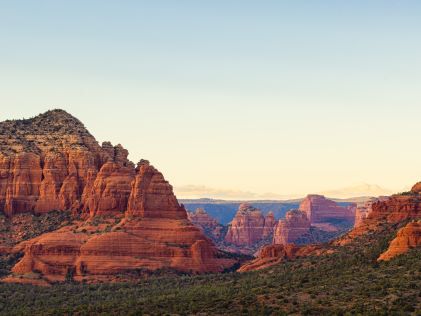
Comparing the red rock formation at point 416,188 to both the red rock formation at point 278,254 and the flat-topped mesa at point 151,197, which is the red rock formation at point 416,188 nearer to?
the red rock formation at point 278,254

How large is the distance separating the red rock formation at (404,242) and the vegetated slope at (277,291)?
2.27 meters

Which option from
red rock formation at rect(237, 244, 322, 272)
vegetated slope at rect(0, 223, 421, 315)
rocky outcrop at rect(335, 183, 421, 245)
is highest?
rocky outcrop at rect(335, 183, 421, 245)

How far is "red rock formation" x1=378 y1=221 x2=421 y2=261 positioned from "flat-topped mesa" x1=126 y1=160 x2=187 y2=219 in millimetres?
59083

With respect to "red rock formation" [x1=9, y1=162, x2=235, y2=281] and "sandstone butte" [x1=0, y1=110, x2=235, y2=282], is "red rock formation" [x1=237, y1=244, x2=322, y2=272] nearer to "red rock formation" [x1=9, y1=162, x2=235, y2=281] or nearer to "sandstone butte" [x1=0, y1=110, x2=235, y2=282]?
"sandstone butte" [x1=0, y1=110, x2=235, y2=282]

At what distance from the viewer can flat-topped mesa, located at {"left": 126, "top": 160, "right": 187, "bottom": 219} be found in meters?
194

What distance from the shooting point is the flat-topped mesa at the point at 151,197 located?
637 ft

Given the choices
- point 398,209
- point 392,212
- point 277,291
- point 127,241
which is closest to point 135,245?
point 127,241

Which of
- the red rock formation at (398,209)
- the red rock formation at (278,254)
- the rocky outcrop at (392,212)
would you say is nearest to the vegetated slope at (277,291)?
the rocky outcrop at (392,212)

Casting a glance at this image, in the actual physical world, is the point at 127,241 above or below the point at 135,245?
above

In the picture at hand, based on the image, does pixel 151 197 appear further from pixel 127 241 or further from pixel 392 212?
pixel 392 212

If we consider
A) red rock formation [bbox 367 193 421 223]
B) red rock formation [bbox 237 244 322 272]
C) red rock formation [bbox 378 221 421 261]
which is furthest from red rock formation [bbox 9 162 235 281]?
red rock formation [bbox 378 221 421 261]

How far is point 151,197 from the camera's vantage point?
195 metres

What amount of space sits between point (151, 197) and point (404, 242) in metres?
62.5

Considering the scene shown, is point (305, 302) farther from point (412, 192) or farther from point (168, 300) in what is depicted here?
point (412, 192)
